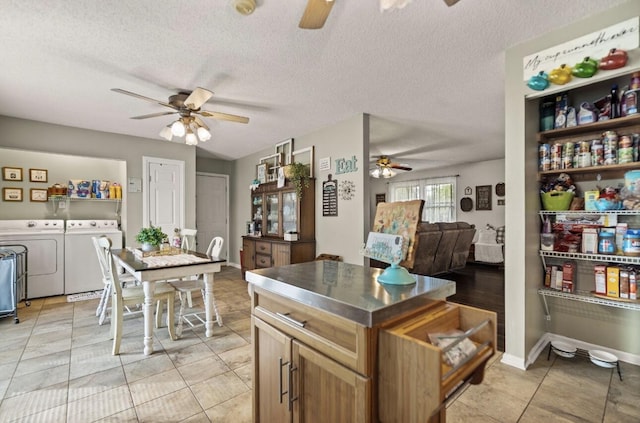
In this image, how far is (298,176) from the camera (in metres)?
4.46

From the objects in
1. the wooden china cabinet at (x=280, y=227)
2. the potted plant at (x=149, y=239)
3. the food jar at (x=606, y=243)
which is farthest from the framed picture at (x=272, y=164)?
the food jar at (x=606, y=243)

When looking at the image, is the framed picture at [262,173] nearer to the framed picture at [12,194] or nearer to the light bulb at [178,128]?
the light bulb at [178,128]

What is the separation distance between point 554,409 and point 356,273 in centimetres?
153

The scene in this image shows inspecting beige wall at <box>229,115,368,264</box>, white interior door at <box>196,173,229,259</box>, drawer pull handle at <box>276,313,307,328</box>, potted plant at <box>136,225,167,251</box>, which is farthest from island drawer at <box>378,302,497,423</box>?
white interior door at <box>196,173,229,259</box>

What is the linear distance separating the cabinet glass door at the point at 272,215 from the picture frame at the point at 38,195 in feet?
11.2

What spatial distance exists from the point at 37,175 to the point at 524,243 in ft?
21.0

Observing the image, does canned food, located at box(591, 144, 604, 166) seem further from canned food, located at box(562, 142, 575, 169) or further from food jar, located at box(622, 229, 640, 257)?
food jar, located at box(622, 229, 640, 257)

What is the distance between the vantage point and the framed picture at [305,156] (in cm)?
470

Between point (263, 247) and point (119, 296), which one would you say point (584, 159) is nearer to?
point (119, 296)

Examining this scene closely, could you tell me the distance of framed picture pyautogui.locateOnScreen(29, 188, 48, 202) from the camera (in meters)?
4.43

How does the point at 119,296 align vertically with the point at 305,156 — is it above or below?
below

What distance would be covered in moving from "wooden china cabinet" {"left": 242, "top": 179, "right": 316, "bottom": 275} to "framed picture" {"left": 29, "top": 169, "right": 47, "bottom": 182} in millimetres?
3216

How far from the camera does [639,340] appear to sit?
2.20 meters

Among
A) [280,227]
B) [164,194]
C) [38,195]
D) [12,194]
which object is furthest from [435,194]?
[12,194]
